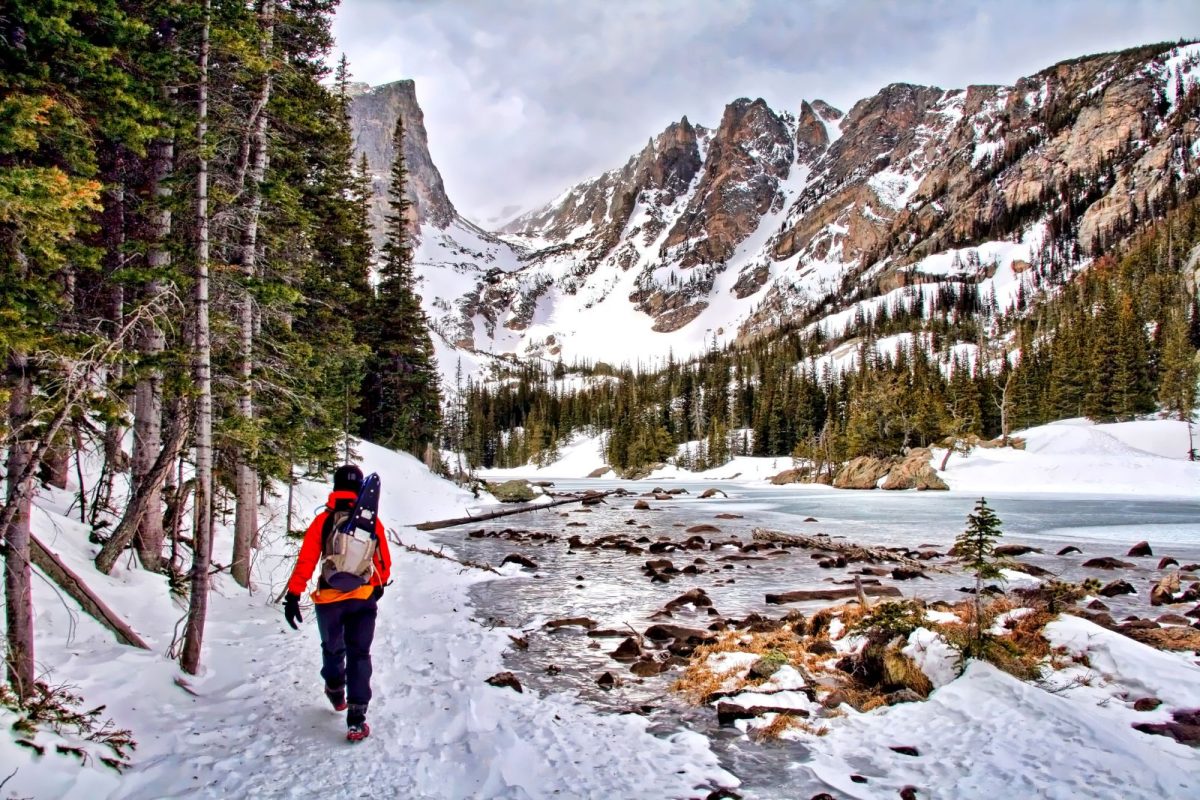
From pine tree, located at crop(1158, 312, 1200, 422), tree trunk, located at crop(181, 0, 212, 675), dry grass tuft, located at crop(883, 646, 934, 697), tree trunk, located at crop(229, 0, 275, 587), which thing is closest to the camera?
tree trunk, located at crop(181, 0, 212, 675)

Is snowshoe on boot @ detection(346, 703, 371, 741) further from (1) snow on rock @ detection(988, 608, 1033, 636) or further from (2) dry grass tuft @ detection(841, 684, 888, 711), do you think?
(1) snow on rock @ detection(988, 608, 1033, 636)

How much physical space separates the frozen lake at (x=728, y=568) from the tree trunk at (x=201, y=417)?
399cm

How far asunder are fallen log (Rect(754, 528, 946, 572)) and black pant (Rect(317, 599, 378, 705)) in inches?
617

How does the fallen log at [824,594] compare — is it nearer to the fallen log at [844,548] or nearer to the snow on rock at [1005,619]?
the fallen log at [844,548]

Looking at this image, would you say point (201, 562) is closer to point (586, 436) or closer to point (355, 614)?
point (355, 614)

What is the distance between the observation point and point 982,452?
185 ft

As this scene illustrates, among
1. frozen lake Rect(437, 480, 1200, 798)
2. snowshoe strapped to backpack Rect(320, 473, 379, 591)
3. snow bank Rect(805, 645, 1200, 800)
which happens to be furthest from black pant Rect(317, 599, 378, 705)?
snow bank Rect(805, 645, 1200, 800)

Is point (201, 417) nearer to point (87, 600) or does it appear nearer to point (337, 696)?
point (87, 600)

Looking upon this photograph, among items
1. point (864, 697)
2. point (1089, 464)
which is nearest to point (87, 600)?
point (864, 697)

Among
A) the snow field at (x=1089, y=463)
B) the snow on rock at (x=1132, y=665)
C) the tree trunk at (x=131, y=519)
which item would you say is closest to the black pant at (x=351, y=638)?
the tree trunk at (x=131, y=519)

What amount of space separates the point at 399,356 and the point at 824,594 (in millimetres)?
31619

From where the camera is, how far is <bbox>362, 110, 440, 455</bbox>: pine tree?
3531 cm

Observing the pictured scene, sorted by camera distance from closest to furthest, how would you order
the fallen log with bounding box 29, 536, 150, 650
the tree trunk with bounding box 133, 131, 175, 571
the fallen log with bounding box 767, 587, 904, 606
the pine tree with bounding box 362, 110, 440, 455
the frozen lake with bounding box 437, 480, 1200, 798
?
1. the fallen log with bounding box 29, 536, 150, 650
2. the frozen lake with bounding box 437, 480, 1200, 798
3. the tree trunk with bounding box 133, 131, 175, 571
4. the fallen log with bounding box 767, 587, 904, 606
5. the pine tree with bounding box 362, 110, 440, 455

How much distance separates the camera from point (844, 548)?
20516mm
